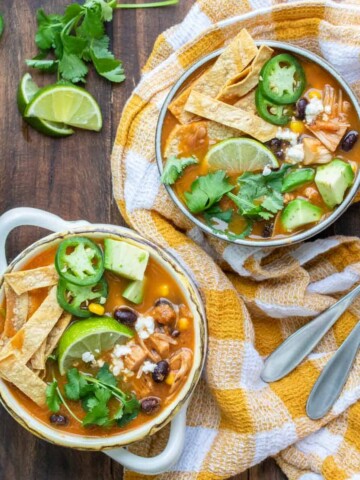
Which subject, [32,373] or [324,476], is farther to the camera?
[324,476]

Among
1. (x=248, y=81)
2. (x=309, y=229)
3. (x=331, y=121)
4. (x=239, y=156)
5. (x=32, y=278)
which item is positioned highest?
(x=248, y=81)

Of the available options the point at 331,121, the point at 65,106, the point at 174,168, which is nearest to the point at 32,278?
the point at 174,168

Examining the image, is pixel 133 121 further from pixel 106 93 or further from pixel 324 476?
pixel 324 476

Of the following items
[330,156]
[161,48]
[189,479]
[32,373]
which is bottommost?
[189,479]

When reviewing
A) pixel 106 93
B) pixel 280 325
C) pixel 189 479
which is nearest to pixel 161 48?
pixel 106 93

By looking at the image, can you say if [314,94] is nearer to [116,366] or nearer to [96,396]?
[116,366]

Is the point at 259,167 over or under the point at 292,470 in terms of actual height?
over

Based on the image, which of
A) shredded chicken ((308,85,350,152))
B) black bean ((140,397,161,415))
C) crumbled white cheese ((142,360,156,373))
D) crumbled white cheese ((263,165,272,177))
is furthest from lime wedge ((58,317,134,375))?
shredded chicken ((308,85,350,152))
